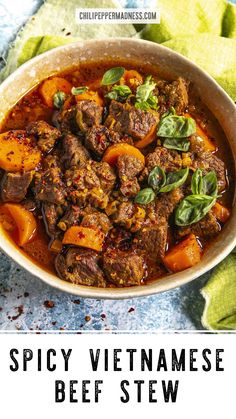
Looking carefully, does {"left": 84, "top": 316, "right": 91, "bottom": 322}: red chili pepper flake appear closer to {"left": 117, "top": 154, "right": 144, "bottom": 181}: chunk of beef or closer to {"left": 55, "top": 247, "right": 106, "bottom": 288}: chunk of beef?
{"left": 55, "top": 247, "right": 106, "bottom": 288}: chunk of beef

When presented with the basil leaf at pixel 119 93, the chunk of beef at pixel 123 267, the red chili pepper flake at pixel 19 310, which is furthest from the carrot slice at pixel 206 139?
the red chili pepper flake at pixel 19 310

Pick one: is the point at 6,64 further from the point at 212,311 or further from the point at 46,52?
the point at 212,311

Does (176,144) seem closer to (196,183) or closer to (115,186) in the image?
(196,183)

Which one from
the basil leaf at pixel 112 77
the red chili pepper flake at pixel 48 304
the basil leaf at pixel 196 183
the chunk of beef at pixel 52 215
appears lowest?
the red chili pepper flake at pixel 48 304

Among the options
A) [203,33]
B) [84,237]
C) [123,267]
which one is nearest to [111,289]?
[123,267]

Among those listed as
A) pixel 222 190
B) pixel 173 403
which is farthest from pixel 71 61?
pixel 173 403

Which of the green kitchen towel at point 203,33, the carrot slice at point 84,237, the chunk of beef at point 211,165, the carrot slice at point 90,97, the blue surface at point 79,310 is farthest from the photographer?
A: the green kitchen towel at point 203,33

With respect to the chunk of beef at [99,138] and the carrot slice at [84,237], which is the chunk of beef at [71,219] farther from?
the chunk of beef at [99,138]
